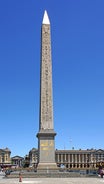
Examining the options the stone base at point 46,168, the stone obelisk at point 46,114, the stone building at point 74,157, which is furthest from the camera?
the stone building at point 74,157

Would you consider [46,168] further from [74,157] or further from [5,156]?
[5,156]

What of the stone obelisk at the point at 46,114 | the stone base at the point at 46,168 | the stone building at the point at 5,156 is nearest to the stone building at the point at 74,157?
the stone building at the point at 5,156

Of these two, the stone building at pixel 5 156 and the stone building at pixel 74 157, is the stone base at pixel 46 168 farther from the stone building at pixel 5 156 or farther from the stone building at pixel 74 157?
the stone building at pixel 5 156

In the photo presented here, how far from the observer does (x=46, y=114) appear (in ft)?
133

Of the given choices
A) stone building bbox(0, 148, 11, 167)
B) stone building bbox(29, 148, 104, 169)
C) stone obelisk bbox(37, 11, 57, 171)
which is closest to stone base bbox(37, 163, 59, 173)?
stone obelisk bbox(37, 11, 57, 171)

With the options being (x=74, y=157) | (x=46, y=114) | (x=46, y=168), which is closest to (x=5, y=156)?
(x=74, y=157)

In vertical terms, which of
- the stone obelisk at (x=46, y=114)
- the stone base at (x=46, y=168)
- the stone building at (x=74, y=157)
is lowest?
the stone building at (x=74, y=157)

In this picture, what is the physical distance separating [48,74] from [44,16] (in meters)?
7.36

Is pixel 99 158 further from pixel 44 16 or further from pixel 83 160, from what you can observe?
pixel 44 16

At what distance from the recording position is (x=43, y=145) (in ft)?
131

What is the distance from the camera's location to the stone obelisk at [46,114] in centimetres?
3975

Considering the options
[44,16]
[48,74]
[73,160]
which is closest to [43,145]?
[48,74]

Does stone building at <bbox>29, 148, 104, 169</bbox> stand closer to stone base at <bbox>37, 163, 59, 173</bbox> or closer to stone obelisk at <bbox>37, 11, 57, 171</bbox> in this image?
stone base at <bbox>37, 163, 59, 173</bbox>

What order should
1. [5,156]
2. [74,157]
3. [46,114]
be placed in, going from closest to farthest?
[46,114], [74,157], [5,156]
